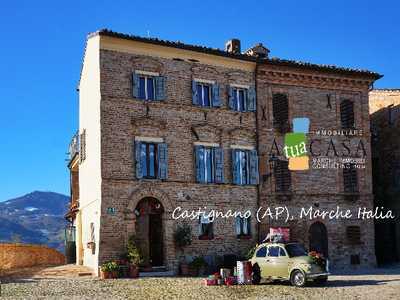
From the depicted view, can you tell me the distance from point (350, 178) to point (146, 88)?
11.3 metres

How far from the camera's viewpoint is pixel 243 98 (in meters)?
26.0

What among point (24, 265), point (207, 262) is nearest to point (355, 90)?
point (207, 262)

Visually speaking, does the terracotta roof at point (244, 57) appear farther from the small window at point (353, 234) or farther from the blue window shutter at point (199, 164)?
the small window at point (353, 234)

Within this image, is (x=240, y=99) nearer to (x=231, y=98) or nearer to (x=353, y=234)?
(x=231, y=98)

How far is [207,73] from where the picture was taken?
2508 cm

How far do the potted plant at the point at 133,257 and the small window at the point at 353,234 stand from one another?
36.7ft

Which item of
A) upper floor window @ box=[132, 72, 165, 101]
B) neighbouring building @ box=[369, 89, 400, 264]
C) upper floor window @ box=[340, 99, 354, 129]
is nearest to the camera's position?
upper floor window @ box=[132, 72, 165, 101]

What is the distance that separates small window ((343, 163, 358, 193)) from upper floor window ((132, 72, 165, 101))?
10.2 meters

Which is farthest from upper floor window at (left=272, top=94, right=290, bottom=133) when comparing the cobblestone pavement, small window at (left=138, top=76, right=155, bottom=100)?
the cobblestone pavement

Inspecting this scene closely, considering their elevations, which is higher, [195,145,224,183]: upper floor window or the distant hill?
[195,145,224,183]: upper floor window

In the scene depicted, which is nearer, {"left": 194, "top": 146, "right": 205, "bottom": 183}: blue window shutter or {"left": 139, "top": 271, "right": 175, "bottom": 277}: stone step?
{"left": 139, "top": 271, "right": 175, "bottom": 277}: stone step

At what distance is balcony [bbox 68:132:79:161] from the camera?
28.8 meters

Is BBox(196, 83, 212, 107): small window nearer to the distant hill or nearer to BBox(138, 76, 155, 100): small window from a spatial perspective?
BBox(138, 76, 155, 100): small window

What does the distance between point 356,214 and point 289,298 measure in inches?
535
